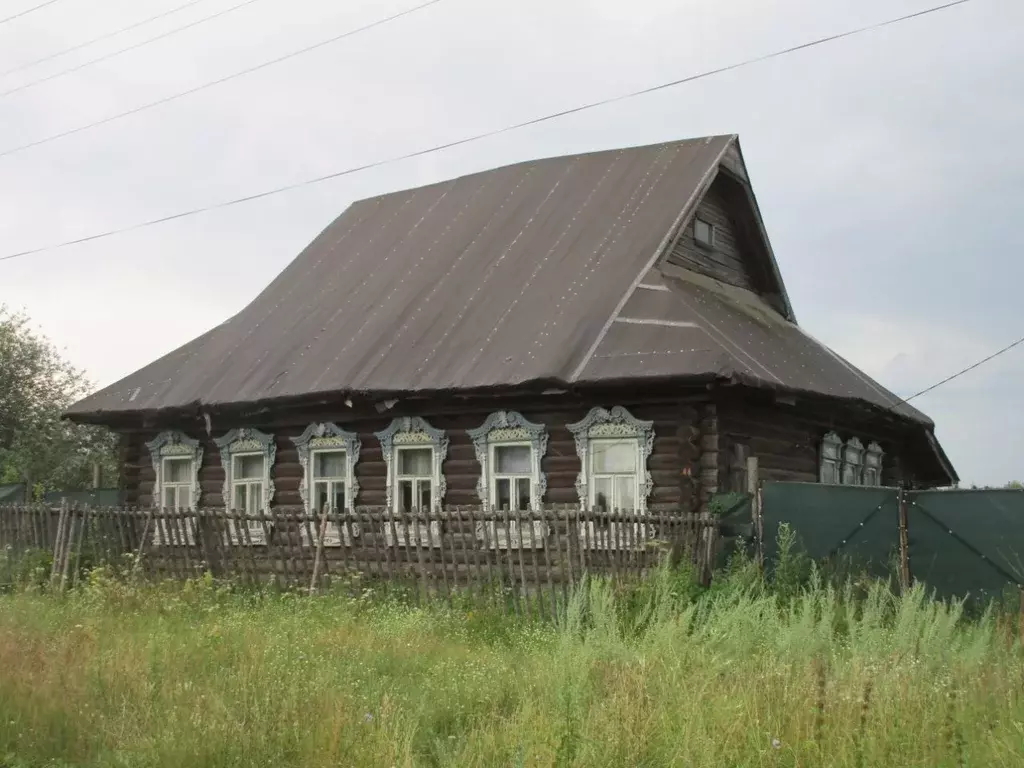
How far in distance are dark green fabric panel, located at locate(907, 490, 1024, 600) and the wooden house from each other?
2454 mm

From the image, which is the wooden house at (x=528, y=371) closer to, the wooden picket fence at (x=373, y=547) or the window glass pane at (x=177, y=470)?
the window glass pane at (x=177, y=470)

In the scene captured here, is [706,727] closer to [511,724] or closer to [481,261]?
[511,724]

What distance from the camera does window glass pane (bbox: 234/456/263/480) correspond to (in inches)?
683

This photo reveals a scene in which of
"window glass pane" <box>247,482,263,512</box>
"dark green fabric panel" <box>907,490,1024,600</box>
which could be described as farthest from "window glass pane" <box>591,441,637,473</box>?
"window glass pane" <box>247,482,263,512</box>

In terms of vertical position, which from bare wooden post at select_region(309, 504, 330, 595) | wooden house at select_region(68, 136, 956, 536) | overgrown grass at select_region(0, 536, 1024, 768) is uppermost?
wooden house at select_region(68, 136, 956, 536)

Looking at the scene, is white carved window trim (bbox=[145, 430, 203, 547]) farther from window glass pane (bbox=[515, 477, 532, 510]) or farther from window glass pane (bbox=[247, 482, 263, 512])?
window glass pane (bbox=[515, 477, 532, 510])

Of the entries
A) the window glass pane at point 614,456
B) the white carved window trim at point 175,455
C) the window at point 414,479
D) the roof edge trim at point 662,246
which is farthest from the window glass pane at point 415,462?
the white carved window trim at point 175,455

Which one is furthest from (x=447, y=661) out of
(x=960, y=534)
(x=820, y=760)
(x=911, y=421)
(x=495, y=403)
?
(x=911, y=421)

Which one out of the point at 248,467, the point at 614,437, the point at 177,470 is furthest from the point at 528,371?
the point at 177,470

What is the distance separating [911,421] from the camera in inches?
720

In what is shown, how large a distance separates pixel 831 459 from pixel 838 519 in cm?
514

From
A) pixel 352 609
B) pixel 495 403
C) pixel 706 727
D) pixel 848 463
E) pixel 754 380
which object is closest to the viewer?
pixel 706 727

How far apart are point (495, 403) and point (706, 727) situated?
9453mm

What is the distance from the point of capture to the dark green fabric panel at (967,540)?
1109 cm
